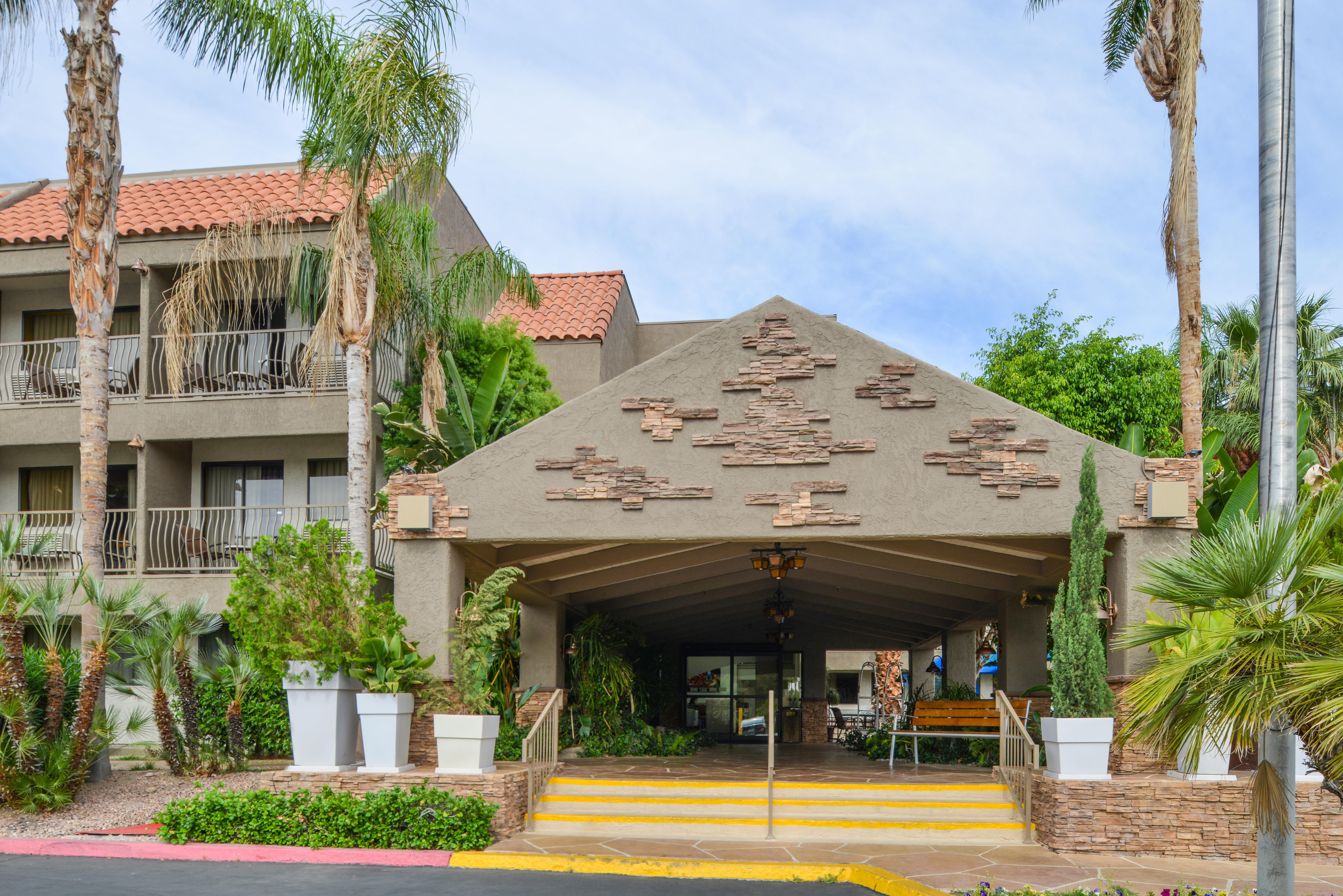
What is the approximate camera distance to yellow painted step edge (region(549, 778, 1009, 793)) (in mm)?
11992

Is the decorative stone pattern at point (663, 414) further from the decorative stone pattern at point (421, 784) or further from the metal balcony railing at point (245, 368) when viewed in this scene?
the metal balcony railing at point (245, 368)

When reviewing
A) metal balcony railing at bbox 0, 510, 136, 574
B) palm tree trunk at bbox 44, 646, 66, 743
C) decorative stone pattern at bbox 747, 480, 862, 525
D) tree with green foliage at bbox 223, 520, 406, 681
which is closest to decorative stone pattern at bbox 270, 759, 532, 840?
tree with green foliage at bbox 223, 520, 406, 681

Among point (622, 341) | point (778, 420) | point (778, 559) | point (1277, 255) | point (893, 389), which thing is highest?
point (622, 341)

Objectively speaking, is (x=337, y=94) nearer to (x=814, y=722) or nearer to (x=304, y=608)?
(x=304, y=608)

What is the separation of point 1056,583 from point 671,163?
1005 cm

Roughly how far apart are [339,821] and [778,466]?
5.51 meters

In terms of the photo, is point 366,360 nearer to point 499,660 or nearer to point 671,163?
point 499,660

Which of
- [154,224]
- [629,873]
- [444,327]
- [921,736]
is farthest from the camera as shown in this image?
[154,224]

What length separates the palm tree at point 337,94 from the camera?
13953 mm

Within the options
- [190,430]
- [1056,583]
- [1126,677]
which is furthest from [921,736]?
[190,430]

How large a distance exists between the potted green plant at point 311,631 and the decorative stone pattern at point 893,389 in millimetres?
5429

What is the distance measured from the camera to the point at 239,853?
1009 centimetres

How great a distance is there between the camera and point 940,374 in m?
11.5

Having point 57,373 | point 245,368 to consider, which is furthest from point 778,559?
point 57,373
